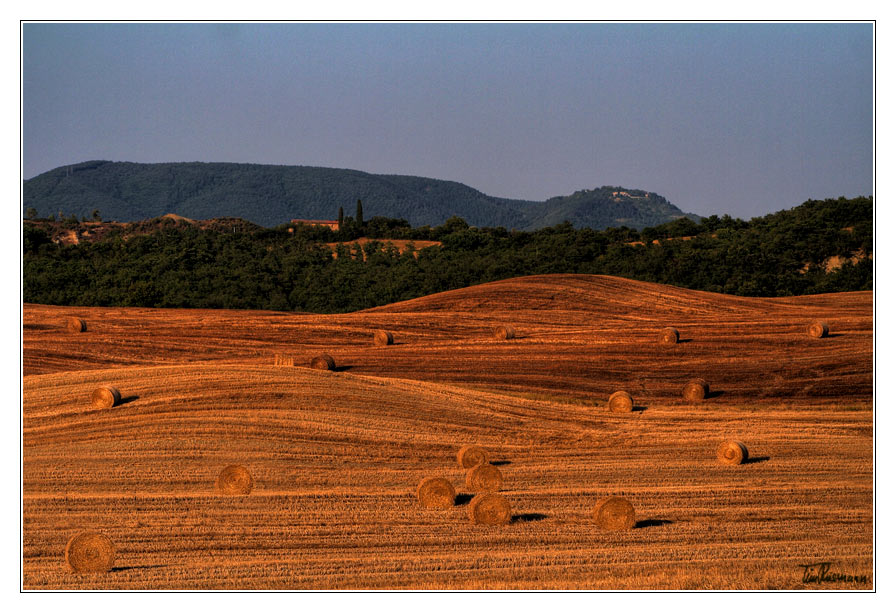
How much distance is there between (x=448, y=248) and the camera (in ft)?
92.1

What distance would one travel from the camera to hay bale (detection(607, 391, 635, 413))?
36.2 feet

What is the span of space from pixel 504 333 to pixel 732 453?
386 centimetres

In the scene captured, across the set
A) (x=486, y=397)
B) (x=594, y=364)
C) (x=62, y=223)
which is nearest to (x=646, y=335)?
(x=594, y=364)

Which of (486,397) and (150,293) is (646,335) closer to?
(486,397)

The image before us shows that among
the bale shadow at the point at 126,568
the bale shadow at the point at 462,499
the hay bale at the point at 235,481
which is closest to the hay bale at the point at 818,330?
the bale shadow at the point at 462,499

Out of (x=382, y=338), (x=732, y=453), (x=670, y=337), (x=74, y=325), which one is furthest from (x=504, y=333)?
(x=74, y=325)

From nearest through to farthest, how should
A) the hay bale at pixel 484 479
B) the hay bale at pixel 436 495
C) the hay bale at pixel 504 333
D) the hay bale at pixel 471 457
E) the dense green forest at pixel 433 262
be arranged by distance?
the hay bale at pixel 436 495, the hay bale at pixel 484 479, the hay bale at pixel 471 457, the hay bale at pixel 504 333, the dense green forest at pixel 433 262

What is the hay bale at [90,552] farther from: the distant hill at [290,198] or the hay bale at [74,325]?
the distant hill at [290,198]

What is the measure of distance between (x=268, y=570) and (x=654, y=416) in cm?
536

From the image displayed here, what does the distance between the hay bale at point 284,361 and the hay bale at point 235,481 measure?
2709 millimetres

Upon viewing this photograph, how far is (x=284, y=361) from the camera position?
1130 centimetres

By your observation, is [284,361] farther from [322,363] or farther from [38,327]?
[38,327]

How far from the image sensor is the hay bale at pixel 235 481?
8.59 m

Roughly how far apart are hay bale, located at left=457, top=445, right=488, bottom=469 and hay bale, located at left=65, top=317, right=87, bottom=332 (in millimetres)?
5379
